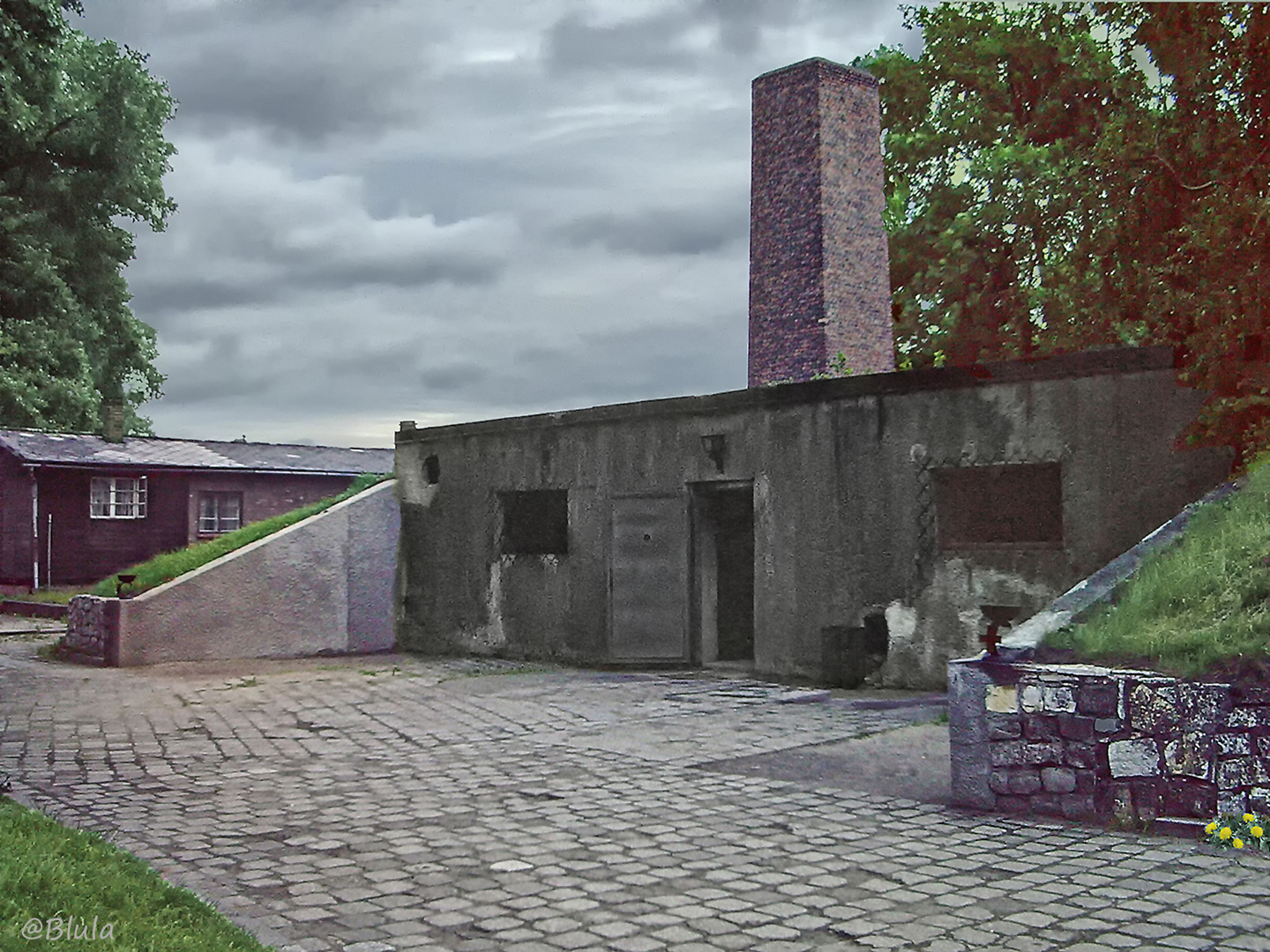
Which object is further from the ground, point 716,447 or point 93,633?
point 716,447

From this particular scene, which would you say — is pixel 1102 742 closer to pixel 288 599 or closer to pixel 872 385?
pixel 872 385

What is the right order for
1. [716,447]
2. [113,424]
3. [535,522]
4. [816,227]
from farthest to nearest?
[113,424]
[816,227]
[535,522]
[716,447]

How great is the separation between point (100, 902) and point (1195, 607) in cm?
592

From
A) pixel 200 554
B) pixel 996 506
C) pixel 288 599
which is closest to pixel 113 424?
pixel 200 554

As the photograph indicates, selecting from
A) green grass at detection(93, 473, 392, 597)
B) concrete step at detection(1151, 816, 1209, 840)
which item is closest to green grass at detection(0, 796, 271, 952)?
concrete step at detection(1151, 816, 1209, 840)

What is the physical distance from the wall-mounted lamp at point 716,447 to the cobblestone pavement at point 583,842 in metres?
3.46

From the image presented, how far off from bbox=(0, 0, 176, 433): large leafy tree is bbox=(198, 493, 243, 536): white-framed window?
5078 mm

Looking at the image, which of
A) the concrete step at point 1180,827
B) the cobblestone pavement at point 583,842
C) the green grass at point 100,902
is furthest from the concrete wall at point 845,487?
the green grass at point 100,902

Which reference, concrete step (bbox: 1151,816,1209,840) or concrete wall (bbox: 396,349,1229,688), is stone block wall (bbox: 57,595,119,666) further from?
concrete step (bbox: 1151,816,1209,840)

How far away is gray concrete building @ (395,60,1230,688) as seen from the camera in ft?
33.7

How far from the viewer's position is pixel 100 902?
14.4 ft

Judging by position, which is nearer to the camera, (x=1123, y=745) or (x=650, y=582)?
(x=1123, y=745)

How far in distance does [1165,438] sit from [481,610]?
31.1ft

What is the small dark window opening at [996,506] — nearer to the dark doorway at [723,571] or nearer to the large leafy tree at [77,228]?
the dark doorway at [723,571]
